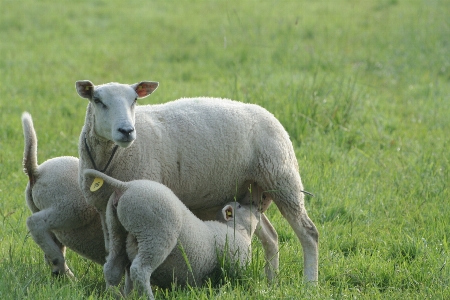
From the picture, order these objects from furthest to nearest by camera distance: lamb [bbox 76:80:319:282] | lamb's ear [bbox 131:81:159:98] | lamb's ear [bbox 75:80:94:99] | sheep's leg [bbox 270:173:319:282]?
1. sheep's leg [bbox 270:173:319:282]
2. lamb's ear [bbox 131:81:159:98]
3. lamb [bbox 76:80:319:282]
4. lamb's ear [bbox 75:80:94:99]

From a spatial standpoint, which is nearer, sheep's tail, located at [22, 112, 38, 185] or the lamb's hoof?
the lamb's hoof

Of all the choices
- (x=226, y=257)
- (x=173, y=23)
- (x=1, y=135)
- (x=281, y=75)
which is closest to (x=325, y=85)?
(x=281, y=75)

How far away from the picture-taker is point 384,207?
5.93 m

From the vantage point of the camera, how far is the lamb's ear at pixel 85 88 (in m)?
4.32

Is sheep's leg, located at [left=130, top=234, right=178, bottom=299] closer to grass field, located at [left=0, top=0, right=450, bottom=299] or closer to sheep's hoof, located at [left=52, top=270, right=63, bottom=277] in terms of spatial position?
grass field, located at [left=0, top=0, right=450, bottom=299]

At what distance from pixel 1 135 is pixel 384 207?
4254 millimetres

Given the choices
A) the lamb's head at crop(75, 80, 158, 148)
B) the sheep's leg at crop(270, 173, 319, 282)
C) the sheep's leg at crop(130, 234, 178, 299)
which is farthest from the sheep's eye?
the sheep's leg at crop(270, 173, 319, 282)

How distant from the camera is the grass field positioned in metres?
4.69

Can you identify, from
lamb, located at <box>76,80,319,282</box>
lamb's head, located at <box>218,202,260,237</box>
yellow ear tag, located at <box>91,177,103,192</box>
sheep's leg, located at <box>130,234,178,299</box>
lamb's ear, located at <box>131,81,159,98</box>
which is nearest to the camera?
sheep's leg, located at <box>130,234,178,299</box>

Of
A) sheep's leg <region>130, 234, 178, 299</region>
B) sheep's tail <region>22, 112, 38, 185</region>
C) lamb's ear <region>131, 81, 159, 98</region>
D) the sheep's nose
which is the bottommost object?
sheep's leg <region>130, 234, 178, 299</region>

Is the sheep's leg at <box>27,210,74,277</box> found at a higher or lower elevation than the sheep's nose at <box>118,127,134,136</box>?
lower

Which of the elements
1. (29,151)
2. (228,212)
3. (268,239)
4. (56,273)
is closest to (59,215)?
(56,273)

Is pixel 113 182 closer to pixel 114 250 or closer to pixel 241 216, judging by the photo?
pixel 114 250

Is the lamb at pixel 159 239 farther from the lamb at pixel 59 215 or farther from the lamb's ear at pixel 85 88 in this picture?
the lamb's ear at pixel 85 88
